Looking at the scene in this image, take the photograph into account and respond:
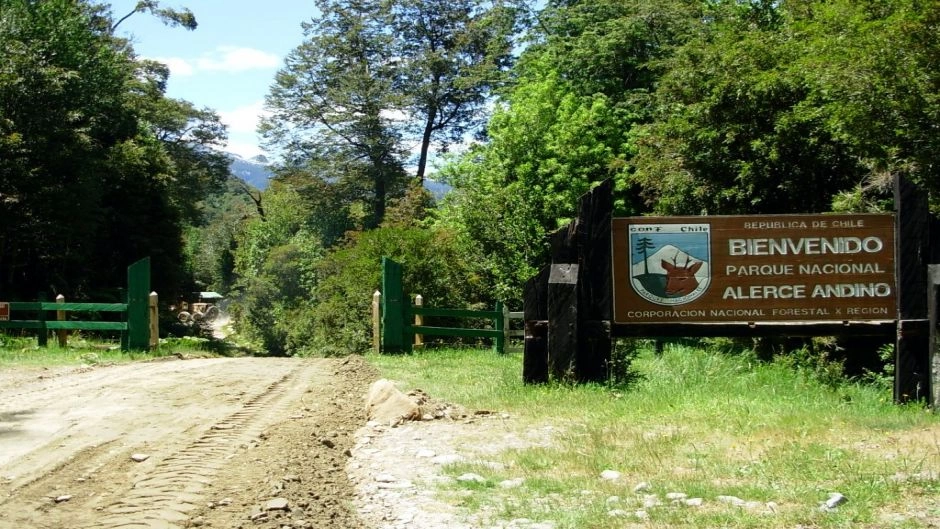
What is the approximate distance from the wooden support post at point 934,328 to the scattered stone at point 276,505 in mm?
7241

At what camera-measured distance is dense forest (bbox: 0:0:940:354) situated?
1695cm

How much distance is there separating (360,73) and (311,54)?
4.10 metres

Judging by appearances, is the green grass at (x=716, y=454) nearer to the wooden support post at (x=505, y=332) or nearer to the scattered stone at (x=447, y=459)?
the scattered stone at (x=447, y=459)

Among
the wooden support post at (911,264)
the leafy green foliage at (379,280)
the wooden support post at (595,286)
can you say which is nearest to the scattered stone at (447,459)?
the wooden support post at (595,286)

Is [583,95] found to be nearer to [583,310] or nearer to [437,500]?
[583,310]

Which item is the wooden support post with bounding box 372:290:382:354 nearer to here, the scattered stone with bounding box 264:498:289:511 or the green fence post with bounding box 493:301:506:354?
the green fence post with bounding box 493:301:506:354

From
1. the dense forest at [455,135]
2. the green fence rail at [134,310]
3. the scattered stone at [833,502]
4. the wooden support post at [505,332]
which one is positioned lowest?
the scattered stone at [833,502]

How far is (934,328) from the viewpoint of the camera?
9.96 metres

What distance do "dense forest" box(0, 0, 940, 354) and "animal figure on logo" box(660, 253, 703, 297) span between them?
2.75 m

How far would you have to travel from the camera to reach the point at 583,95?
3431 centimetres

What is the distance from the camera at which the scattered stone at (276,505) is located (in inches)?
239

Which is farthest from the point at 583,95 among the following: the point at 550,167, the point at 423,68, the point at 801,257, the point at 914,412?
the point at 914,412

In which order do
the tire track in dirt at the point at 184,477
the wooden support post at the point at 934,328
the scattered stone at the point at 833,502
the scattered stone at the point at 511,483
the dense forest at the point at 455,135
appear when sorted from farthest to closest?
the dense forest at the point at 455,135
the wooden support post at the point at 934,328
the scattered stone at the point at 511,483
the tire track in dirt at the point at 184,477
the scattered stone at the point at 833,502

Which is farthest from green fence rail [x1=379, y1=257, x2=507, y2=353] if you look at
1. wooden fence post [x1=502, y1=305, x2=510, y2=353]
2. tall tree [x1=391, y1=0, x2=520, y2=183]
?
tall tree [x1=391, y1=0, x2=520, y2=183]
